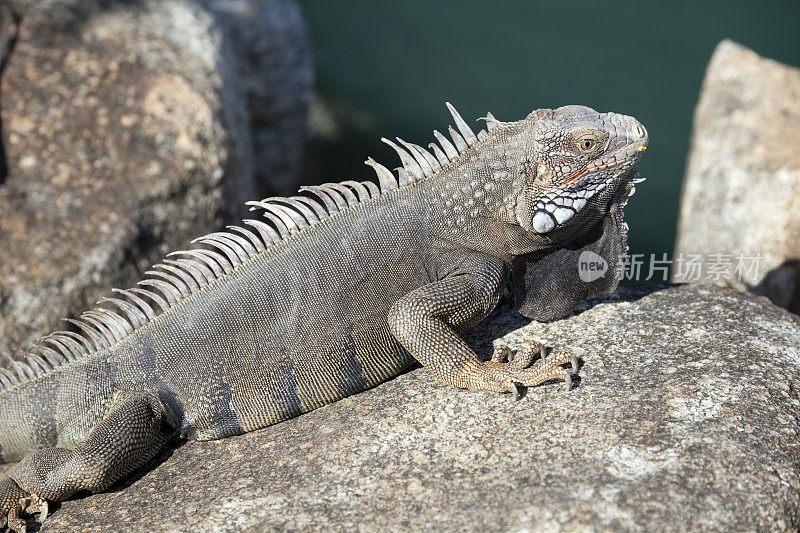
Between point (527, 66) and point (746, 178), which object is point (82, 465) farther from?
point (527, 66)

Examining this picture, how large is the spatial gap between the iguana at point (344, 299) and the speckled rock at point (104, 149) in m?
1.51

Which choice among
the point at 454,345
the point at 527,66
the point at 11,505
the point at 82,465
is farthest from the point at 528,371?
the point at 527,66

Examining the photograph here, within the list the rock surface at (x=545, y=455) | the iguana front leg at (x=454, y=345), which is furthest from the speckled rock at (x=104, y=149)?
the iguana front leg at (x=454, y=345)

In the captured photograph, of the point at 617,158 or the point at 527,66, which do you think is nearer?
the point at 617,158

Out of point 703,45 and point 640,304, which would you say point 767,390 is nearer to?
point 640,304

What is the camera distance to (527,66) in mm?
12836

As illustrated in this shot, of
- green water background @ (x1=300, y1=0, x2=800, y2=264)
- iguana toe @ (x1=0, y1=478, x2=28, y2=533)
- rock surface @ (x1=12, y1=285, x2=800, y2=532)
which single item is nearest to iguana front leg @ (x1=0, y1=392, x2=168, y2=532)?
iguana toe @ (x1=0, y1=478, x2=28, y2=533)

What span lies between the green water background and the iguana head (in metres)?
6.77

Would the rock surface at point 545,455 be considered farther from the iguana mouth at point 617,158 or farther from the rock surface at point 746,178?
the rock surface at point 746,178

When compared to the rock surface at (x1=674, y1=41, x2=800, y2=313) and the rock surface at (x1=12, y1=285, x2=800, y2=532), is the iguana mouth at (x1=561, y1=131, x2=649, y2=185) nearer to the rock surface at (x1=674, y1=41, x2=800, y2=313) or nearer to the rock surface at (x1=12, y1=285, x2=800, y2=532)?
the rock surface at (x1=12, y1=285, x2=800, y2=532)

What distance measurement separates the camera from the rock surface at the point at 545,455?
3412 millimetres

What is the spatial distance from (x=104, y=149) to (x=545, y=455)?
4763mm

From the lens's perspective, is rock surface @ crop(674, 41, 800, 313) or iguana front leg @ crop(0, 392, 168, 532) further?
rock surface @ crop(674, 41, 800, 313)

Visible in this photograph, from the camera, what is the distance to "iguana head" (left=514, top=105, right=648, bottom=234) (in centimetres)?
422
